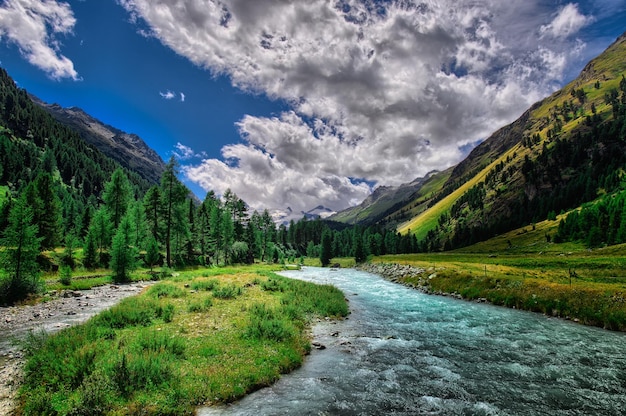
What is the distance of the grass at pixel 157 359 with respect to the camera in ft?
33.6

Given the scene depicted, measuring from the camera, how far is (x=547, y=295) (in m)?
32.6

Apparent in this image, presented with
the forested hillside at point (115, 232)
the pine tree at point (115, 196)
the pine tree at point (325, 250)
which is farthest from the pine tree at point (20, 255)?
the pine tree at point (325, 250)

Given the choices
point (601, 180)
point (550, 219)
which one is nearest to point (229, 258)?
point (550, 219)

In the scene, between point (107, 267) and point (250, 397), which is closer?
point (250, 397)

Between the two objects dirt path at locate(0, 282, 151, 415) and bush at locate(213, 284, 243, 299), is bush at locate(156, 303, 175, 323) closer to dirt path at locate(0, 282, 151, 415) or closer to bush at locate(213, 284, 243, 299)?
dirt path at locate(0, 282, 151, 415)

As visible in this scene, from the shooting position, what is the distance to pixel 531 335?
903 inches

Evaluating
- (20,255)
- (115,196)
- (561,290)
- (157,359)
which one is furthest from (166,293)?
(115,196)

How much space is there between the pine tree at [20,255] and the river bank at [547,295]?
165 ft

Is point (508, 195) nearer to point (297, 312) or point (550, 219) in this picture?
point (550, 219)

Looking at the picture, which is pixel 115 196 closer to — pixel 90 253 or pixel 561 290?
pixel 90 253

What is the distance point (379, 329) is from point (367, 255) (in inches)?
4824

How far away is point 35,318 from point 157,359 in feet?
56.7

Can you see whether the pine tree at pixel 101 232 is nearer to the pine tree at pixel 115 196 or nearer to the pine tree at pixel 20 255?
the pine tree at pixel 115 196

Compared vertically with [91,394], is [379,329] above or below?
below
